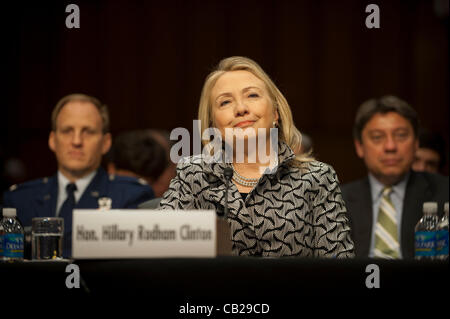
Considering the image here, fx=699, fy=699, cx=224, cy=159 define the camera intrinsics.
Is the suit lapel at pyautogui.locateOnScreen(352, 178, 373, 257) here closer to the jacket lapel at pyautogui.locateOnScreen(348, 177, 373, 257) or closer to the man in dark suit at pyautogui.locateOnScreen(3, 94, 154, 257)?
the jacket lapel at pyautogui.locateOnScreen(348, 177, 373, 257)

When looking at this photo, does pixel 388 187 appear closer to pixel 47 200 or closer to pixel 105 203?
pixel 105 203

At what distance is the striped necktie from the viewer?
3.40 meters

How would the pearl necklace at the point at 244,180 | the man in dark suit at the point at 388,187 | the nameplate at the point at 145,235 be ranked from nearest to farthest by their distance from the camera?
the nameplate at the point at 145,235
the pearl necklace at the point at 244,180
the man in dark suit at the point at 388,187

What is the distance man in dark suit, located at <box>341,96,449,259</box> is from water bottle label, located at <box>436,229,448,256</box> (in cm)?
105

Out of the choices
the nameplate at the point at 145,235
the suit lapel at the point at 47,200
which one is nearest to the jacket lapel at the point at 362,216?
the suit lapel at the point at 47,200

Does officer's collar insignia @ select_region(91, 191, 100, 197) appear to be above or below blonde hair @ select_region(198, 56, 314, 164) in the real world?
below

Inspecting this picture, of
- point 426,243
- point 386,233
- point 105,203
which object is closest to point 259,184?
point 426,243

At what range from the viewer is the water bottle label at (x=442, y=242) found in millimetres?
2227

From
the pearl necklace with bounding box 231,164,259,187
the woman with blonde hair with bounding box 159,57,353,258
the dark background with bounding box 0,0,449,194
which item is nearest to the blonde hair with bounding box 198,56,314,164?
the woman with blonde hair with bounding box 159,57,353,258

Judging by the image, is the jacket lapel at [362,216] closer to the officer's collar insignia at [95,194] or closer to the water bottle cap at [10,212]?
the officer's collar insignia at [95,194]

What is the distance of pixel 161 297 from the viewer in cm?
159

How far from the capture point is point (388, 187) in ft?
12.0

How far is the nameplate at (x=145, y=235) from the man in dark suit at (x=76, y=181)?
184 cm

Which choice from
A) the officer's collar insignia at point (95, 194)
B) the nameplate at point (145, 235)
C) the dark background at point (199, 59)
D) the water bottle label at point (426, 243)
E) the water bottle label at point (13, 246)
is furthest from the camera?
the dark background at point (199, 59)
